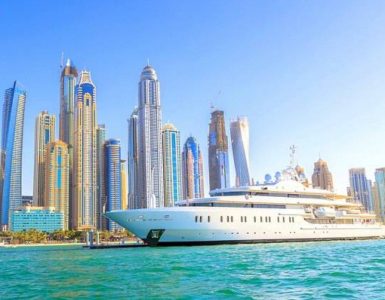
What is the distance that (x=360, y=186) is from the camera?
539ft

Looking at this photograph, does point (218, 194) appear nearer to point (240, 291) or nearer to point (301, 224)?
point (301, 224)

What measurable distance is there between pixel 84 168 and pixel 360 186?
104577 millimetres

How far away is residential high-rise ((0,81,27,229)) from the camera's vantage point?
188125 millimetres

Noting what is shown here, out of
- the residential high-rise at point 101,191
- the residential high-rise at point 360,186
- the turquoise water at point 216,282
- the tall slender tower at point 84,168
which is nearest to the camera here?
the turquoise water at point 216,282

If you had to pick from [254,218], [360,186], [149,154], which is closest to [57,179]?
[149,154]

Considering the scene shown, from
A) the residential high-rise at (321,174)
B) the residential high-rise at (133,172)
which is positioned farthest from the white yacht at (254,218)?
the residential high-rise at (133,172)

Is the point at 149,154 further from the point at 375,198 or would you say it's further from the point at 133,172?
the point at 375,198

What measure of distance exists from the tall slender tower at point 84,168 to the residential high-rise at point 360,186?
96.9 m

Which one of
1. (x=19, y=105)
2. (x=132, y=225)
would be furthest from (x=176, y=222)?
(x=19, y=105)

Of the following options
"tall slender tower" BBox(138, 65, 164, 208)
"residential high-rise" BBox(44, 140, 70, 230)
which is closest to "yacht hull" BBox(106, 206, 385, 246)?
"tall slender tower" BBox(138, 65, 164, 208)

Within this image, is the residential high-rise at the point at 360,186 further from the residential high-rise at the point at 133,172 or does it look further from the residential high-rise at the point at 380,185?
the residential high-rise at the point at 133,172

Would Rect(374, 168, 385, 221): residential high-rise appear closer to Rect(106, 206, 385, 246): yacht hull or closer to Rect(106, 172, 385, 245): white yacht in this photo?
Rect(106, 172, 385, 245): white yacht

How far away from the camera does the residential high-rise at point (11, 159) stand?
188 metres

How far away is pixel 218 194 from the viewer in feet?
174
